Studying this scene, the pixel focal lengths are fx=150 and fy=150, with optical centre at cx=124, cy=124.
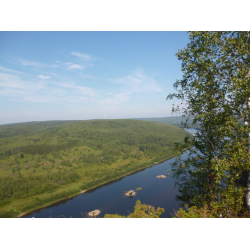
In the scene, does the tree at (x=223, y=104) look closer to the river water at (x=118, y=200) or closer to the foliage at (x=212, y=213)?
the foliage at (x=212, y=213)

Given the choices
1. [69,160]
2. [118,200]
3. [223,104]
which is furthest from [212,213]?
[69,160]

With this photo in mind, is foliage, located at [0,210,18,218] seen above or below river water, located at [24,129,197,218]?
below

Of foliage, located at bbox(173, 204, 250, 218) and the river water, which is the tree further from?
the river water

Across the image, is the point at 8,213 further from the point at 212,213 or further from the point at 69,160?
the point at 212,213

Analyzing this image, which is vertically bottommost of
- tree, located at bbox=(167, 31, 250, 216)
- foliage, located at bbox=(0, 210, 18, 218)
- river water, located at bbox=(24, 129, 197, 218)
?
foliage, located at bbox=(0, 210, 18, 218)

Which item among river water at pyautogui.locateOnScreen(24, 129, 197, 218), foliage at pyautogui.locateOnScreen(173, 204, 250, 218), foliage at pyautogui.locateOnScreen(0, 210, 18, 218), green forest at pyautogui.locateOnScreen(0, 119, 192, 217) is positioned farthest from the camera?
green forest at pyautogui.locateOnScreen(0, 119, 192, 217)

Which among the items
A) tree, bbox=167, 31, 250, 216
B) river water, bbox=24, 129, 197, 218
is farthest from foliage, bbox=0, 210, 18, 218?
tree, bbox=167, 31, 250, 216

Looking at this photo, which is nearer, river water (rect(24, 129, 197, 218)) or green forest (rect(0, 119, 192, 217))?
river water (rect(24, 129, 197, 218))
